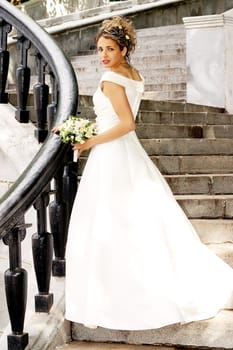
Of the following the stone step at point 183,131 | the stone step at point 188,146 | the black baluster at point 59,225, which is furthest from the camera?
the stone step at point 183,131

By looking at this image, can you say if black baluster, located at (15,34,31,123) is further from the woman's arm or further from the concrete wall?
the concrete wall

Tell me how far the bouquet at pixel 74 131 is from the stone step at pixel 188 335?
3.51 feet

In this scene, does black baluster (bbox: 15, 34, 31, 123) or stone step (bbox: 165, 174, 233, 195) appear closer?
black baluster (bbox: 15, 34, 31, 123)

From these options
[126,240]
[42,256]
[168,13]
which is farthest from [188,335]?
[168,13]

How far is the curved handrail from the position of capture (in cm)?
310

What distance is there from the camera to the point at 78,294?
133 inches

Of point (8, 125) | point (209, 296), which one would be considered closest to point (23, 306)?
point (209, 296)

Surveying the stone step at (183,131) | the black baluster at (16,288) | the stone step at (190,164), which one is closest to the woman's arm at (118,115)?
the black baluster at (16,288)

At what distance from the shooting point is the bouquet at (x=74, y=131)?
135 inches

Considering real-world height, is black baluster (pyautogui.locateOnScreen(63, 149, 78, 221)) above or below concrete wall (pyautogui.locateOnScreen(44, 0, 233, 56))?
below

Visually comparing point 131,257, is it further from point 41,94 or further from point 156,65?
point 156,65

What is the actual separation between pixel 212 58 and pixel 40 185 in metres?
5.59

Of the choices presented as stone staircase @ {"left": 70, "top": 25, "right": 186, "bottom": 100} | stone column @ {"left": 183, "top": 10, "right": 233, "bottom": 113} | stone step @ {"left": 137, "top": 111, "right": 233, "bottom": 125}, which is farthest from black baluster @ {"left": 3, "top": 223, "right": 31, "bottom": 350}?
stone staircase @ {"left": 70, "top": 25, "right": 186, "bottom": 100}

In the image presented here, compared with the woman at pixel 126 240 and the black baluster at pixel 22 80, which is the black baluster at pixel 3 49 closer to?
the black baluster at pixel 22 80
